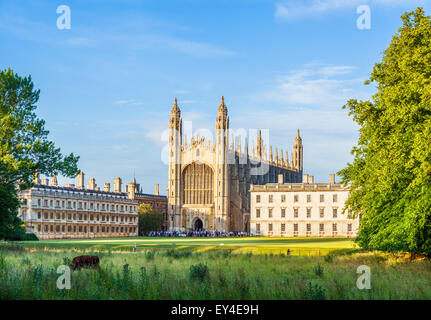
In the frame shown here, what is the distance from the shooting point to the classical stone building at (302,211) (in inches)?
3521

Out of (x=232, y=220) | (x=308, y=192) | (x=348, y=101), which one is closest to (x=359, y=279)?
(x=348, y=101)

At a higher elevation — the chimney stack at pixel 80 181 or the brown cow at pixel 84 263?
the chimney stack at pixel 80 181

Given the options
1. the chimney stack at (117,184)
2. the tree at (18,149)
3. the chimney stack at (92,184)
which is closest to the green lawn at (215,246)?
the tree at (18,149)

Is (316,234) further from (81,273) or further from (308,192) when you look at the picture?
(81,273)

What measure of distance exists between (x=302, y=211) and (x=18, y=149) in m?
62.0

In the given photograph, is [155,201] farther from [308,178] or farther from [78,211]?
[308,178]

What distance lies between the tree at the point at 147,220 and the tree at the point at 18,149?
7163cm

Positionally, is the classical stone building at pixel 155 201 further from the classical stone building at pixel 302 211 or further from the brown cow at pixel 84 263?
the brown cow at pixel 84 263

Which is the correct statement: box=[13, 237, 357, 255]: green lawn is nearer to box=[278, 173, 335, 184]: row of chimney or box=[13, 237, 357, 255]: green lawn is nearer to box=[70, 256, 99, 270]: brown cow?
box=[70, 256, 99, 270]: brown cow

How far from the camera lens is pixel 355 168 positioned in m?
30.2

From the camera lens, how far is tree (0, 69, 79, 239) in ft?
112

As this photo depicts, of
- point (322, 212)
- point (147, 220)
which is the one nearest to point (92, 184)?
point (147, 220)

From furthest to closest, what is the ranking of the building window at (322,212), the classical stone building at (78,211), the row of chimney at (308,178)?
the row of chimney at (308,178), the building window at (322,212), the classical stone building at (78,211)

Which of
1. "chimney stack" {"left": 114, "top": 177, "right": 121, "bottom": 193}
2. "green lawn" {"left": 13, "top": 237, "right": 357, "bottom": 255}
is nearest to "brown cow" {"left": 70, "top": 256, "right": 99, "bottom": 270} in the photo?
"green lawn" {"left": 13, "top": 237, "right": 357, "bottom": 255}
